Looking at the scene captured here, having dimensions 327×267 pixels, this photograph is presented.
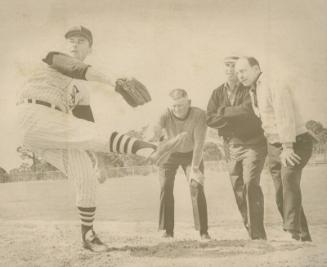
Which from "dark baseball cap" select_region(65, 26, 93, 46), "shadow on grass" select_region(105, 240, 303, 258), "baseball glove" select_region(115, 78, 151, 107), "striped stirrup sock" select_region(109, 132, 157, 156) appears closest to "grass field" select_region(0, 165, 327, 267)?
"shadow on grass" select_region(105, 240, 303, 258)

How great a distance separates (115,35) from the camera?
5.05m

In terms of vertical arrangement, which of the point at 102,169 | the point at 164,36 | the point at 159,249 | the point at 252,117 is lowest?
the point at 159,249

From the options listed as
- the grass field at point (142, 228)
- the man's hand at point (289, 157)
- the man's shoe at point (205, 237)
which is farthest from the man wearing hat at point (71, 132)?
the man's hand at point (289, 157)

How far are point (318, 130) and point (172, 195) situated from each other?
1.26m

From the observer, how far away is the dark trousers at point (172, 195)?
16.1 ft

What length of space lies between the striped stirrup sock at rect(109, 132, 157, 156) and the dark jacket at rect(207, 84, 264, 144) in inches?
20.1

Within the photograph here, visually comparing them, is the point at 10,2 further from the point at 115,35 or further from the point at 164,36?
the point at 164,36

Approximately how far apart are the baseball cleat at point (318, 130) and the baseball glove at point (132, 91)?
1.29 meters

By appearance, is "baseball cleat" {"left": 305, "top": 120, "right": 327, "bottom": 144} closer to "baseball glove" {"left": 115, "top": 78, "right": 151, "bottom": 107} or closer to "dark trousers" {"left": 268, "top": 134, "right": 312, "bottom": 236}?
"dark trousers" {"left": 268, "top": 134, "right": 312, "bottom": 236}

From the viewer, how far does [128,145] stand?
4.92 meters

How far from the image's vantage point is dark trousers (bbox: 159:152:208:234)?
16.1ft

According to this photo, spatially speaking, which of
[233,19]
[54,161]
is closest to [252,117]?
[233,19]

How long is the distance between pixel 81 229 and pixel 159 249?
2.03 feet

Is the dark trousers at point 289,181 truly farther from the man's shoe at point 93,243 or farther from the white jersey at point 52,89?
the white jersey at point 52,89
